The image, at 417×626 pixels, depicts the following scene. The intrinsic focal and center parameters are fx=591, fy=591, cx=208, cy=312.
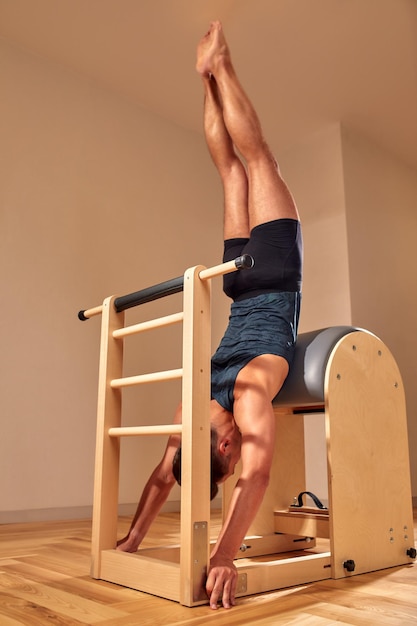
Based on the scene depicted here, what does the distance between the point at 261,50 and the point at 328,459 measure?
8.72ft

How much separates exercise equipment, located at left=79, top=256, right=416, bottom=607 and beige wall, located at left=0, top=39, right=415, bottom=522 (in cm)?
137

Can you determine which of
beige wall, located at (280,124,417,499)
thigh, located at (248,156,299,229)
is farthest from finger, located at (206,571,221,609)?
beige wall, located at (280,124,417,499)

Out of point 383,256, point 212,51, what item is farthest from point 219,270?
point 383,256

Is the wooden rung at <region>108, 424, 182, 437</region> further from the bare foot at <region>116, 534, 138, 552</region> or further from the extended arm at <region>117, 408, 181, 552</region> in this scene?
the bare foot at <region>116, 534, 138, 552</region>

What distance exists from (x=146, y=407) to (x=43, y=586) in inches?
82.6

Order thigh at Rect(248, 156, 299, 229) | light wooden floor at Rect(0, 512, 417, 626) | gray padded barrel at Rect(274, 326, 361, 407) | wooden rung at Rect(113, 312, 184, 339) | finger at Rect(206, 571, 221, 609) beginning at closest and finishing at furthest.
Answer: light wooden floor at Rect(0, 512, 417, 626) < finger at Rect(206, 571, 221, 609) < wooden rung at Rect(113, 312, 184, 339) < gray padded barrel at Rect(274, 326, 361, 407) < thigh at Rect(248, 156, 299, 229)

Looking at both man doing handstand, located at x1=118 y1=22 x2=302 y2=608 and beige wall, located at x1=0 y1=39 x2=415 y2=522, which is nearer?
man doing handstand, located at x1=118 y1=22 x2=302 y2=608

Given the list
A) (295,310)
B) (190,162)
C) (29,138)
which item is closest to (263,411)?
(295,310)

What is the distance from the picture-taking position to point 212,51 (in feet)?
6.86

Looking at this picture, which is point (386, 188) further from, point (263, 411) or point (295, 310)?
point (263, 411)

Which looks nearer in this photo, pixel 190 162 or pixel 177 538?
pixel 177 538

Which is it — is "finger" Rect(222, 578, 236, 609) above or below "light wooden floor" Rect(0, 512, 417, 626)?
above

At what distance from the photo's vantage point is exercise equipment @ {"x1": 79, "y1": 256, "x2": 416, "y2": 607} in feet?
4.52

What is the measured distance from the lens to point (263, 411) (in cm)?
156
